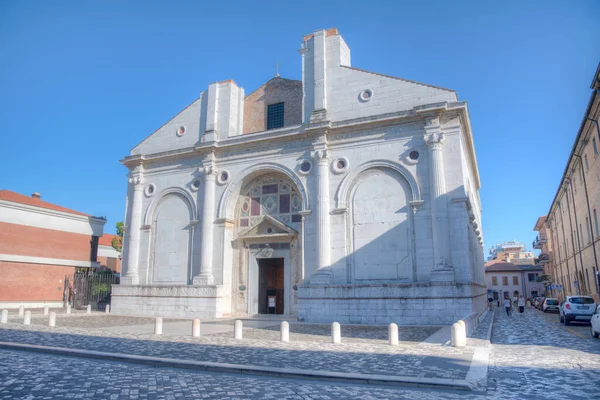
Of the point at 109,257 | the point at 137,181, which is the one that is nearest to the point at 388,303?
the point at 137,181

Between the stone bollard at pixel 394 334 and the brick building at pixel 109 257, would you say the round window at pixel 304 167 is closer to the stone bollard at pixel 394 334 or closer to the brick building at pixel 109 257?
the stone bollard at pixel 394 334

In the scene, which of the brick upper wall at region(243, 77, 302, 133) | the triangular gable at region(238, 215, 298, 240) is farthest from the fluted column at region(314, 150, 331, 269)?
the brick upper wall at region(243, 77, 302, 133)

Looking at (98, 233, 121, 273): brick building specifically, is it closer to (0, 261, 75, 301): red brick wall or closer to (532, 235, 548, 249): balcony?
A: (0, 261, 75, 301): red brick wall

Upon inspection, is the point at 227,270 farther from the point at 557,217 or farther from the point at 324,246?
the point at 557,217

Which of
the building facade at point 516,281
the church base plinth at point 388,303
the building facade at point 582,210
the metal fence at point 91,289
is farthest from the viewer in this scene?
the building facade at point 516,281

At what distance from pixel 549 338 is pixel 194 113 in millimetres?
20921

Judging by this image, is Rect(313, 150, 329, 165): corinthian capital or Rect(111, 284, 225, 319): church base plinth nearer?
Rect(313, 150, 329, 165): corinthian capital

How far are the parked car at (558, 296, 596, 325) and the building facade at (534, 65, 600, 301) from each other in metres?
5.21

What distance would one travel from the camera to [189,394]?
Result: 6.62 meters

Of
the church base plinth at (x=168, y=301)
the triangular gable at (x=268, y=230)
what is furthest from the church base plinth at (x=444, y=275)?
the church base plinth at (x=168, y=301)

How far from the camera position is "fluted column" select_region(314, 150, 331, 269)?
20000 millimetres

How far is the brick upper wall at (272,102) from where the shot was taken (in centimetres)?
2462

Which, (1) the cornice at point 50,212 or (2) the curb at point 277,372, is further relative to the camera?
(1) the cornice at point 50,212

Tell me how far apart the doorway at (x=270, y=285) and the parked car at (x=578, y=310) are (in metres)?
13.7
